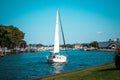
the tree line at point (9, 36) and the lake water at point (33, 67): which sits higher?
the tree line at point (9, 36)

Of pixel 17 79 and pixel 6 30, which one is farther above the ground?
pixel 6 30

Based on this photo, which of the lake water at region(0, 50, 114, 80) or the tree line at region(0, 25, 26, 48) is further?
the tree line at region(0, 25, 26, 48)

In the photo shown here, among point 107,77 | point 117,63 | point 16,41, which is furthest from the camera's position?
point 16,41

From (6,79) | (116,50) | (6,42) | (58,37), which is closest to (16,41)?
(6,42)

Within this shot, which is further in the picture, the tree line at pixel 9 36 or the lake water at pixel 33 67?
the tree line at pixel 9 36

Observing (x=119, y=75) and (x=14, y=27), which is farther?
(x=14, y=27)

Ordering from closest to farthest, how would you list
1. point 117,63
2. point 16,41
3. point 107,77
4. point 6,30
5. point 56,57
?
1. point 107,77
2. point 117,63
3. point 56,57
4. point 6,30
5. point 16,41

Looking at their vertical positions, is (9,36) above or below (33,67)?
above

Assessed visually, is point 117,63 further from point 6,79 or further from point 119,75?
point 6,79

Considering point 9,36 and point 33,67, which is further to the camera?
point 9,36

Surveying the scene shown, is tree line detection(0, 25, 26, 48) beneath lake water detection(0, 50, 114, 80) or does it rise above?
above

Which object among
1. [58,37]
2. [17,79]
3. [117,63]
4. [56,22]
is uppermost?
[56,22]

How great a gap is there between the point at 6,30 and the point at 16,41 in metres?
15.2

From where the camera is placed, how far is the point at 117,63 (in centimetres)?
1970
